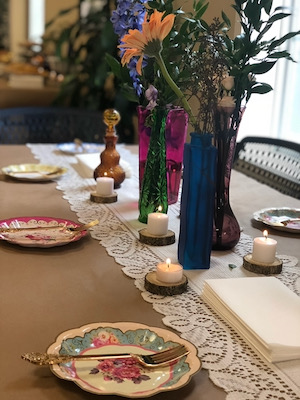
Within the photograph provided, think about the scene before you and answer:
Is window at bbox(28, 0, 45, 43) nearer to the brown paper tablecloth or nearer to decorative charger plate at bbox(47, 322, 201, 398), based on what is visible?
the brown paper tablecloth

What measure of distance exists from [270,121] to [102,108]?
111 centimetres

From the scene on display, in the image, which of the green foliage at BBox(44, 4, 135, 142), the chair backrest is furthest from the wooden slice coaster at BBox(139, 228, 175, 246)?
the green foliage at BBox(44, 4, 135, 142)

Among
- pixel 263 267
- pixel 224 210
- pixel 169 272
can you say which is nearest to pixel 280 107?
pixel 224 210

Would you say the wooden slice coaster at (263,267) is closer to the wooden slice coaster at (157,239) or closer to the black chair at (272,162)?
the wooden slice coaster at (157,239)

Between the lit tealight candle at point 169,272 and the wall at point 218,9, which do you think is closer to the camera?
the lit tealight candle at point 169,272

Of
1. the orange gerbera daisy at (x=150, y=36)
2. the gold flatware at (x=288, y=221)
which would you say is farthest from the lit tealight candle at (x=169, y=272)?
the gold flatware at (x=288, y=221)

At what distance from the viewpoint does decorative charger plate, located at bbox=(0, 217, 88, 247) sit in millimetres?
1229

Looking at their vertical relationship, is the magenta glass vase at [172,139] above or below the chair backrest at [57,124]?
above

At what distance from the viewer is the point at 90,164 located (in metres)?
1.90

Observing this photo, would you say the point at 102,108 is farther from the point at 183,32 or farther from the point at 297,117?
the point at 183,32

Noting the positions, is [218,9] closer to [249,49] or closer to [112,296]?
[249,49]

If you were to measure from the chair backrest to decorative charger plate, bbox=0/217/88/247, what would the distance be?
1.68m

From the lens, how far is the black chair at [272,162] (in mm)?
1999

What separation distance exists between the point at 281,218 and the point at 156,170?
34 centimetres
